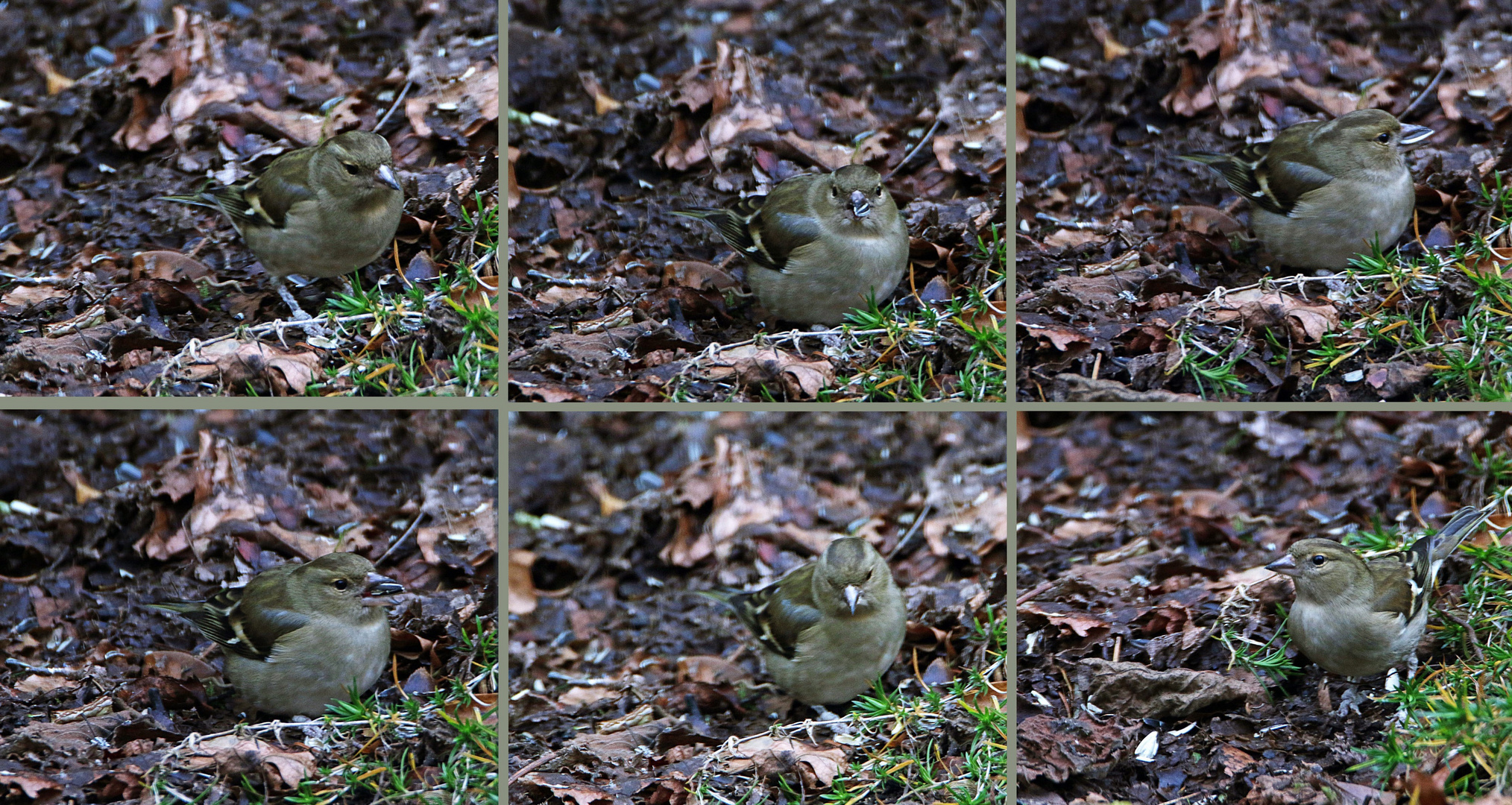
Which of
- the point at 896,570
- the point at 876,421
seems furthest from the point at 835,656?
the point at 876,421

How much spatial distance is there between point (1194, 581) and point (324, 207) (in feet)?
10.7

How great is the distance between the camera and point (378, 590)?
4578 millimetres

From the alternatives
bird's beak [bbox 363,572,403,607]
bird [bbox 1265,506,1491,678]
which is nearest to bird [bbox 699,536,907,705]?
bird's beak [bbox 363,572,403,607]

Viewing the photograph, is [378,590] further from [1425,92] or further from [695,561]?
[1425,92]

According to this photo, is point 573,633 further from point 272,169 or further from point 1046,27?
point 1046,27

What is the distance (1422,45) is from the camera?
4656 millimetres

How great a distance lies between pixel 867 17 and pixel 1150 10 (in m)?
0.98

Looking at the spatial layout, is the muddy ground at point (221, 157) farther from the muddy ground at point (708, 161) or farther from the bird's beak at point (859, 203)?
the bird's beak at point (859, 203)

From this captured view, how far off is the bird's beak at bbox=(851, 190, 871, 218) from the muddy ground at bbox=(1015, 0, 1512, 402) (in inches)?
21.6

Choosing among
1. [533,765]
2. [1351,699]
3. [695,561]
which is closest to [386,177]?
[695,561]

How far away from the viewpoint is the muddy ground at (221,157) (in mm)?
4469

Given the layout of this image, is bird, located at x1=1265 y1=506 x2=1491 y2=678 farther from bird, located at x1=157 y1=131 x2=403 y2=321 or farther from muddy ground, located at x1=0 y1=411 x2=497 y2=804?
bird, located at x1=157 y1=131 x2=403 y2=321

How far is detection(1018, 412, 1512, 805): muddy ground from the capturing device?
14.9ft

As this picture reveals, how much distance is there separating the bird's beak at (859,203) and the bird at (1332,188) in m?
1.30
